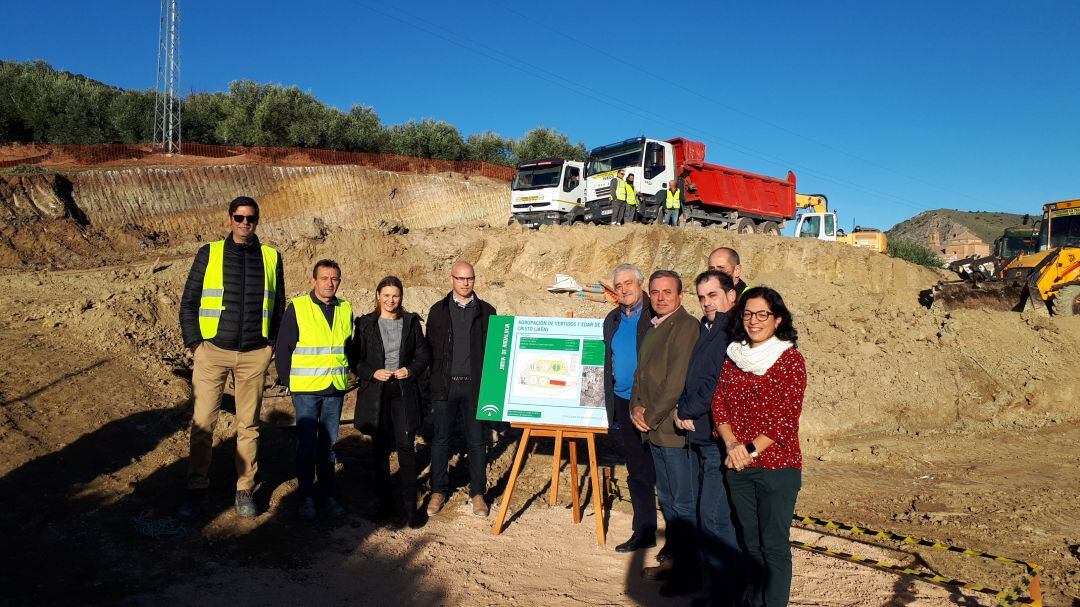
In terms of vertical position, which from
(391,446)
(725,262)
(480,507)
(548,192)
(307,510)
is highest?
(548,192)

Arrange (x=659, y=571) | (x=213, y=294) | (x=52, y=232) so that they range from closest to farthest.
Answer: (x=659, y=571) → (x=213, y=294) → (x=52, y=232)

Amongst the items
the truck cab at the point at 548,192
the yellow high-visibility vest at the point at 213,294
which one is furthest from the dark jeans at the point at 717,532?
the truck cab at the point at 548,192

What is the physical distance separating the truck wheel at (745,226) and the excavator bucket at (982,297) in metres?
6.52

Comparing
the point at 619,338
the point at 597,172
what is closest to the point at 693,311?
the point at 597,172

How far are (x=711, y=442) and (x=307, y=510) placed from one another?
329 centimetres

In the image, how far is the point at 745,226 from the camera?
21859 mm

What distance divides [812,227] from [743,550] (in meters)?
22.4

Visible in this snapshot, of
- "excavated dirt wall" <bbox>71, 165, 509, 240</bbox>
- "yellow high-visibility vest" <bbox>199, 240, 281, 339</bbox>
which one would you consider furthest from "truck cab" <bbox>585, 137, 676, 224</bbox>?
"yellow high-visibility vest" <bbox>199, 240, 281, 339</bbox>

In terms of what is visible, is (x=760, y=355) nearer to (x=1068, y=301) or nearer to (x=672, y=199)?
(x=672, y=199)

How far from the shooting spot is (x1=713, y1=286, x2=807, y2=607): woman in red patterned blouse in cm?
354

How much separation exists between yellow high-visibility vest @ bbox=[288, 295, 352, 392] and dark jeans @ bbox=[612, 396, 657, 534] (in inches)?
89.6

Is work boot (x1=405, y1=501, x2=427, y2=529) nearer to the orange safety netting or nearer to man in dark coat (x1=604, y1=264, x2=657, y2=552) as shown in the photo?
man in dark coat (x1=604, y1=264, x2=657, y2=552)

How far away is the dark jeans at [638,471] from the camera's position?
5.17 metres

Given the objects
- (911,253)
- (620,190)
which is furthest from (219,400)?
(911,253)
